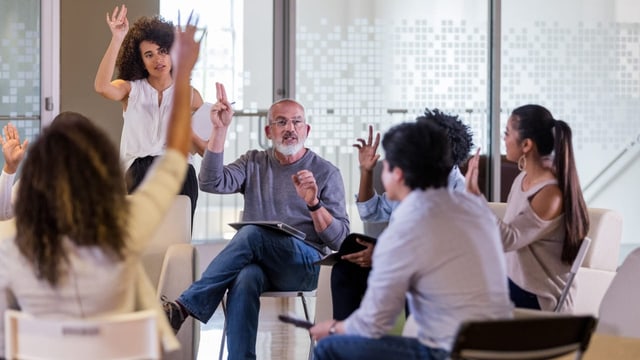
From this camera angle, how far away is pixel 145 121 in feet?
18.1

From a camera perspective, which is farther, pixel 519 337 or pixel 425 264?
pixel 425 264

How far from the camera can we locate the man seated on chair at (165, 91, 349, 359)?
4.38m

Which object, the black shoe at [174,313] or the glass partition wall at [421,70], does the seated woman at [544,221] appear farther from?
the glass partition wall at [421,70]

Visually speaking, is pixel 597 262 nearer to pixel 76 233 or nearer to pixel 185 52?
pixel 185 52

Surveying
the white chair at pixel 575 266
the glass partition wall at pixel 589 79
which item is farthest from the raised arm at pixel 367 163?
the glass partition wall at pixel 589 79

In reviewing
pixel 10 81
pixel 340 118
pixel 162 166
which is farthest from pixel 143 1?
pixel 162 166

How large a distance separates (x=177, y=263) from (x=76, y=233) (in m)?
1.86

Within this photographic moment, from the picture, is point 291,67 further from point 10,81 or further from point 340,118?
point 10,81

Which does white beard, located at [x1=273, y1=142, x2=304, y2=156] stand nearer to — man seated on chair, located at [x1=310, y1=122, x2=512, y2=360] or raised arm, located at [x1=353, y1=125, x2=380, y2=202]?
raised arm, located at [x1=353, y1=125, x2=380, y2=202]

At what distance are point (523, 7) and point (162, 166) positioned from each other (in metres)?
5.45

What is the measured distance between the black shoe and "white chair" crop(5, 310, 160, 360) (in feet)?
5.65

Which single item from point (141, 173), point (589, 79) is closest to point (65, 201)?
point (141, 173)

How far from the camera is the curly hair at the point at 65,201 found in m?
2.51

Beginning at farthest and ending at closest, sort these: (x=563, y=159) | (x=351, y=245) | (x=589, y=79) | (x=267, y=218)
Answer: (x=589, y=79) → (x=267, y=218) → (x=351, y=245) → (x=563, y=159)
